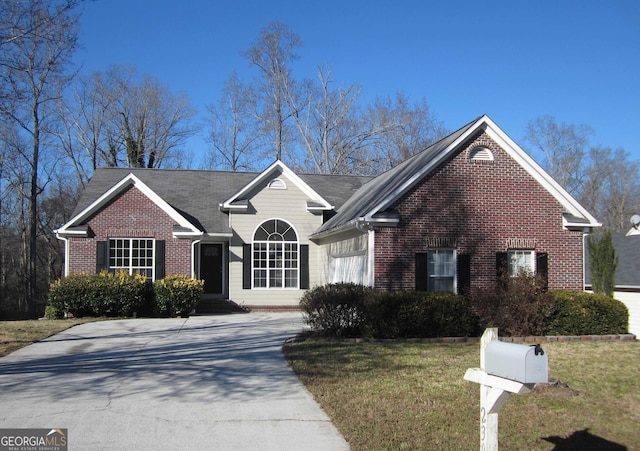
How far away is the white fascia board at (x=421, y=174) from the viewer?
630 inches

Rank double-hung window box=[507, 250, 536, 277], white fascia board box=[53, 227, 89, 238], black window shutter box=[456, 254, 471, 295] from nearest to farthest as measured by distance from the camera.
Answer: black window shutter box=[456, 254, 471, 295], double-hung window box=[507, 250, 536, 277], white fascia board box=[53, 227, 89, 238]

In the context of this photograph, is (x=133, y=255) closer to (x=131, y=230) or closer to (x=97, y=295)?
(x=131, y=230)

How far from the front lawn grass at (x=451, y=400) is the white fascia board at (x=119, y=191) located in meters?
10.5

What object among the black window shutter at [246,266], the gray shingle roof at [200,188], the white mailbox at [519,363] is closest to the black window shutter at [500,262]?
the gray shingle roof at [200,188]

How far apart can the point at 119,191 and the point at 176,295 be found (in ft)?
14.5

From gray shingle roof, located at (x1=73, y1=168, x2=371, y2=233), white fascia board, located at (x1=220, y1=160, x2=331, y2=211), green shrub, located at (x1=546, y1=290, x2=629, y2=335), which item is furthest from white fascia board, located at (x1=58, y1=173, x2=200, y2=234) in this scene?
green shrub, located at (x1=546, y1=290, x2=629, y2=335)

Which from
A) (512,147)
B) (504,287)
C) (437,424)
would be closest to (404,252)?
(504,287)

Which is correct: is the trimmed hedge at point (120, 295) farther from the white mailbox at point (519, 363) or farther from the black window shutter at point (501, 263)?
the white mailbox at point (519, 363)

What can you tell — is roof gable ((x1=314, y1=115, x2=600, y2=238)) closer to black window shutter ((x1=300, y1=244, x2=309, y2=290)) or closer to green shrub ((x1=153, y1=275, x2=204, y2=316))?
black window shutter ((x1=300, y1=244, x2=309, y2=290))

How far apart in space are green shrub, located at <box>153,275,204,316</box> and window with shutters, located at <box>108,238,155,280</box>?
126 centimetres

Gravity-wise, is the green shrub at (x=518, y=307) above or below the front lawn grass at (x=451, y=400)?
above


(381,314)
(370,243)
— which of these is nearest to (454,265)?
(370,243)

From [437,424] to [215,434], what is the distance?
2.51 meters

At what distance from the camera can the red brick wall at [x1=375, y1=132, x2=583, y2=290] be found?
1617cm
